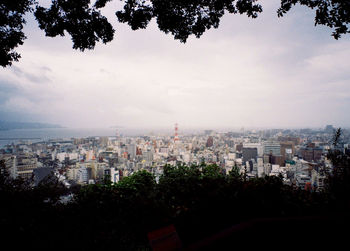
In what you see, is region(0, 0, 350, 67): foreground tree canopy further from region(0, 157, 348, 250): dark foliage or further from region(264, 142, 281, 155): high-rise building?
region(264, 142, 281, 155): high-rise building

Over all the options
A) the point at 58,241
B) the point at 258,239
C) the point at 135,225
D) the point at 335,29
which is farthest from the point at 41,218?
the point at 335,29

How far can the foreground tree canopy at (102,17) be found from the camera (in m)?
3.25

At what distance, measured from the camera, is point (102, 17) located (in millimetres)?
3402

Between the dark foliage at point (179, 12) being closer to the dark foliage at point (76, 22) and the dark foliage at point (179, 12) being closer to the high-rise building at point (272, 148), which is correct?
the dark foliage at point (76, 22)

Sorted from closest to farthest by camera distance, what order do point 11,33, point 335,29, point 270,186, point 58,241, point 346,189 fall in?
point 58,241 → point 346,189 → point 270,186 → point 335,29 → point 11,33

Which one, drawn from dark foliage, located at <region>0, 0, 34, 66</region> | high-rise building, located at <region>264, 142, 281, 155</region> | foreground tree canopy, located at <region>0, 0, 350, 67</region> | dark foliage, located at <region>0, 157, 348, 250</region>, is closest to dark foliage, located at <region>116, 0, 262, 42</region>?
foreground tree canopy, located at <region>0, 0, 350, 67</region>

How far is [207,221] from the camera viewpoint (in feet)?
8.21

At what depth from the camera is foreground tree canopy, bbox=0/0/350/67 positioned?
325cm

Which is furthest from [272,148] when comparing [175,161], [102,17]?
[102,17]

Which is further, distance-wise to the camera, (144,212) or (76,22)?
(76,22)

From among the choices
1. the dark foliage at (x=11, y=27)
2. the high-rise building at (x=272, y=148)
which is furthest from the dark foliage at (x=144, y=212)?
the high-rise building at (x=272, y=148)

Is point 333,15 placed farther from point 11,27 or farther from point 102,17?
point 11,27

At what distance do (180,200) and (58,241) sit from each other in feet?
5.35

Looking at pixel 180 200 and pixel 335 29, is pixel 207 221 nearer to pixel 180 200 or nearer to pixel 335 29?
pixel 180 200
